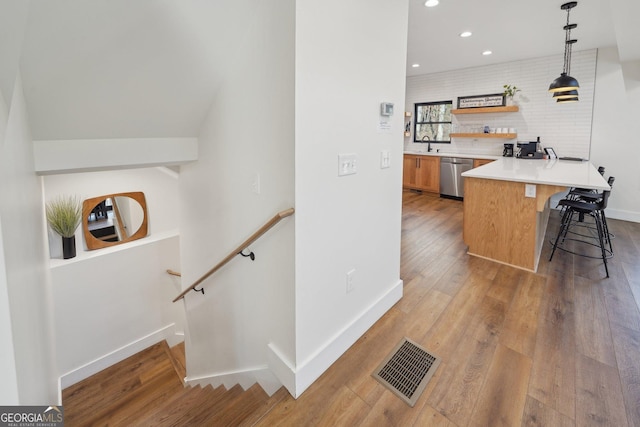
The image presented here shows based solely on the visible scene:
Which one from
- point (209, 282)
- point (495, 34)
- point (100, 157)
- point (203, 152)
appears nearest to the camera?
point (100, 157)

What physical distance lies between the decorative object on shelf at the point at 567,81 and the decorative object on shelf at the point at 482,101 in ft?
3.53

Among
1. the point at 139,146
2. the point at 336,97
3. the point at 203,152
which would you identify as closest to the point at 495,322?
the point at 336,97

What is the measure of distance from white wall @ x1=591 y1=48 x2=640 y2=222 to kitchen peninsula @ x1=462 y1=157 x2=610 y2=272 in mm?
2339

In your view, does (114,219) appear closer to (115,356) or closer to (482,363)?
(115,356)

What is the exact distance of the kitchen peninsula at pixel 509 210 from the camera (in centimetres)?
311

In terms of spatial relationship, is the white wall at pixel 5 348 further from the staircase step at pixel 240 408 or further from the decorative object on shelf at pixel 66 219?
the decorative object on shelf at pixel 66 219

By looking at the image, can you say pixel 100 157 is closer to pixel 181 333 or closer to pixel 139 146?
pixel 139 146

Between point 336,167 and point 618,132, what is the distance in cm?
569

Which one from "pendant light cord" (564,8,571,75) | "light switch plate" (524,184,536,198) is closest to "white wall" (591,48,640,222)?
"pendant light cord" (564,8,571,75)

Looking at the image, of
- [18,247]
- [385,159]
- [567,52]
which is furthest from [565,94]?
[18,247]

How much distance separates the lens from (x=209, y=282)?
284 cm

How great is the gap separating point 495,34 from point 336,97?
3928 millimetres

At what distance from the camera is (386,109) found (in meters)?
2.05

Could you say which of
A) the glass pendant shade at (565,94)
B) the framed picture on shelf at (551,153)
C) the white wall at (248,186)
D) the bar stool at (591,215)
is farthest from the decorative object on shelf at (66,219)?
the framed picture on shelf at (551,153)
